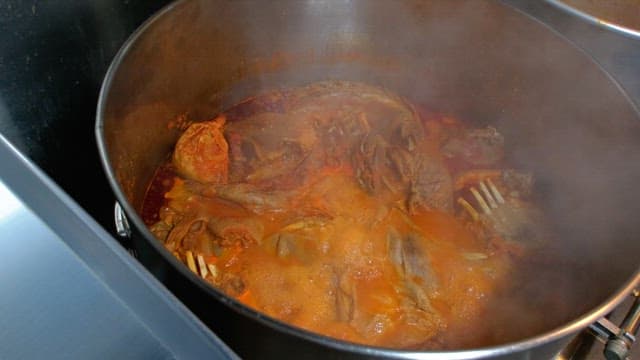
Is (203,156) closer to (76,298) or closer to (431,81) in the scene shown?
(431,81)

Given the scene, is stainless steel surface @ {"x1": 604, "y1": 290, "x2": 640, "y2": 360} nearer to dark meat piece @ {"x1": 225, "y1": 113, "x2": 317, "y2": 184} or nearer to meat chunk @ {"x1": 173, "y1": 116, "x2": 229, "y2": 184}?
dark meat piece @ {"x1": 225, "y1": 113, "x2": 317, "y2": 184}

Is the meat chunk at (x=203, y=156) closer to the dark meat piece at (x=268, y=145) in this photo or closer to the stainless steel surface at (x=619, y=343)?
the dark meat piece at (x=268, y=145)

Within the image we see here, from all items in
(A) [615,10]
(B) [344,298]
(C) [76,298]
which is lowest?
(B) [344,298]

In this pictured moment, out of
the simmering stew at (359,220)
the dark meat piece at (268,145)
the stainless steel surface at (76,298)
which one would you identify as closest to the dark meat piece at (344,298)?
the simmering stew at (359,220)

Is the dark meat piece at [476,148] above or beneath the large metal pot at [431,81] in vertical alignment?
beneath

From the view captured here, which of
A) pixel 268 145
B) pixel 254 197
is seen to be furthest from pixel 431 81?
pixel 254 197

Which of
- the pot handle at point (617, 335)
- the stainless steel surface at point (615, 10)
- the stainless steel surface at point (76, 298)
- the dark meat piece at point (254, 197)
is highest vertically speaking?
the stainless steel surface at point (76, 298)
